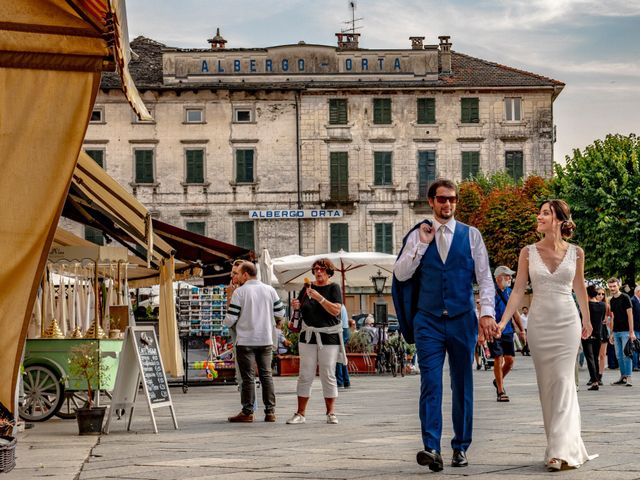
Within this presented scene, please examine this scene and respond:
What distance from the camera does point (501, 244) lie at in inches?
2242

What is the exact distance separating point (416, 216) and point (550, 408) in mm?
51682

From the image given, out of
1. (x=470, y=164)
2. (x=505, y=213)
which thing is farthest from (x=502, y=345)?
(x=470, y=164)

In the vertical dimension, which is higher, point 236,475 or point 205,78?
point 205,78

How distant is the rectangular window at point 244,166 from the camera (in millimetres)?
59562

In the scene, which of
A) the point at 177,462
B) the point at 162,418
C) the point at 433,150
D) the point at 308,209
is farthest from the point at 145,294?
the point at 177,462

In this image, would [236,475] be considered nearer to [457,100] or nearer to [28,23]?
[28,23]

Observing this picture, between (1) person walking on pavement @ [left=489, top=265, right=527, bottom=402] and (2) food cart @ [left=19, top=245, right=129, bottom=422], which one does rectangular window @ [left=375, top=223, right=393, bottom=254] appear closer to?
(1) person walking on pavement @ [left=489, top=265, right=527, bottom=402]

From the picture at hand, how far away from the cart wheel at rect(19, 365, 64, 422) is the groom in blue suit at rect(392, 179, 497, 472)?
262 inches

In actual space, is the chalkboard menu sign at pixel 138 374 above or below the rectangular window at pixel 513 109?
below

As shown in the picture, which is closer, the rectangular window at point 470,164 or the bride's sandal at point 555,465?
the bride's sandal at point 555,465

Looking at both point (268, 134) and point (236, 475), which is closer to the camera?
point (236, 475)

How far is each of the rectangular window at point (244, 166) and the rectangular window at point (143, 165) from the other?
3.80m

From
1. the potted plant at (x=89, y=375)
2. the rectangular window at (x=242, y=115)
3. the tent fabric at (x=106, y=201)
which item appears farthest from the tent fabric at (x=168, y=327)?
the rectangular window at (x=242, y=115)

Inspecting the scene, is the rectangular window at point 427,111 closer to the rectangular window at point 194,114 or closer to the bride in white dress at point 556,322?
the rectangular window at point 194,114
